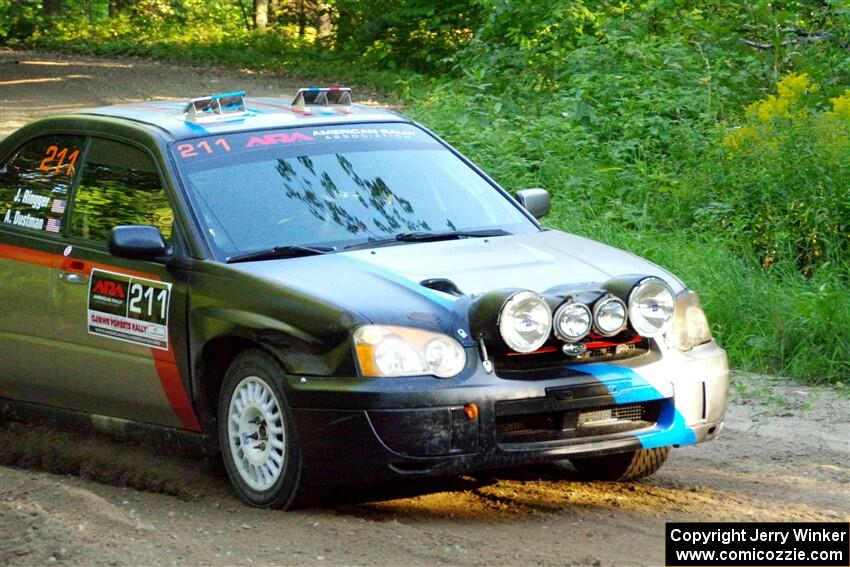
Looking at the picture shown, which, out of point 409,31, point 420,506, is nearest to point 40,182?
point 420,506

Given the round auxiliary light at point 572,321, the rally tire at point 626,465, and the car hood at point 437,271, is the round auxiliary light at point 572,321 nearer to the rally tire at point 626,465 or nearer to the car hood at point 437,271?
the car hood at point 437,271

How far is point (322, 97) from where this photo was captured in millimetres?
7312

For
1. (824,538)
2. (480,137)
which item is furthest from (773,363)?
(480,137)

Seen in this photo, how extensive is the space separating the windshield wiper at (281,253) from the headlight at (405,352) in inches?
32.1

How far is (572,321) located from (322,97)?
2341 mm

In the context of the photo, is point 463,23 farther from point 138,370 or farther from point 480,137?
point 138,370

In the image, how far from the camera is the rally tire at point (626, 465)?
627cm

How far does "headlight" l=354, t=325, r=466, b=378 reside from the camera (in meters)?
5.38

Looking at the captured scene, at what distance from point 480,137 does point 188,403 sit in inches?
316

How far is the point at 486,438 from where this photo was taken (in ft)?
17.7

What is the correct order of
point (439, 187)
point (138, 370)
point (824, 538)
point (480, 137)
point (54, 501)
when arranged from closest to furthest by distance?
point (824, 538), point (54, 501), point (138, 370), point (439, 187), point (480, 137)

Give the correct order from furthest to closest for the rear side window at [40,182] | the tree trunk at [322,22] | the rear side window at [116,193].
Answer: the tree trunk at [322,22], the rear side window at [40,182], the rear side window at [116,193]

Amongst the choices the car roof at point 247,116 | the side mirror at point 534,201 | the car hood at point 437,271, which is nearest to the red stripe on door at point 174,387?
the car hood at point 437,271

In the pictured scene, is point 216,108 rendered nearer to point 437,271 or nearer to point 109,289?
point 109,289
